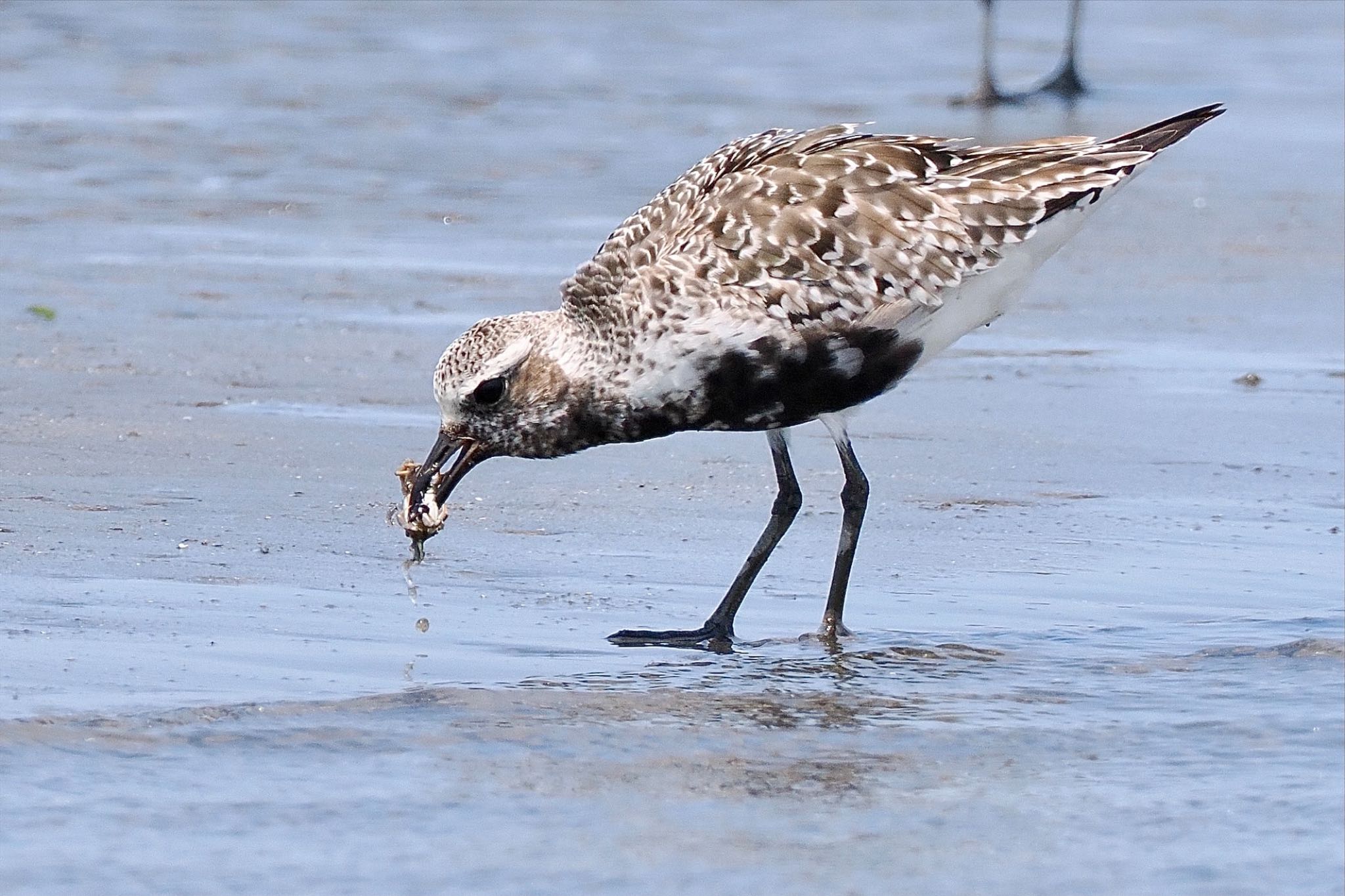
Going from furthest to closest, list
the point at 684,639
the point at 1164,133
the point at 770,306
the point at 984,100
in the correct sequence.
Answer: the point at 984,100, the point at 1164,133, the point at 770,306, the point at 684,639

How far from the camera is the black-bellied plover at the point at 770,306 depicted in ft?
23.7

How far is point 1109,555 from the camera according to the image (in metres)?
8.17

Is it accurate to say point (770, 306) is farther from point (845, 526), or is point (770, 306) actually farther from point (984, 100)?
point (984, 100)

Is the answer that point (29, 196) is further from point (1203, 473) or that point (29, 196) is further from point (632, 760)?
point (632, 760)

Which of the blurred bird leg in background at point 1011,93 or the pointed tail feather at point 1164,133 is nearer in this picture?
the pointed tail feather at point 1164,133

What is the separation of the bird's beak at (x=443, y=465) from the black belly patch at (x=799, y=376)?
0.72 meters

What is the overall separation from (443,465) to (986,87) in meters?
15.3

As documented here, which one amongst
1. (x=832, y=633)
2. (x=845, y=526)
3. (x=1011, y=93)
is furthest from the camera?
(x=1011, y=93)

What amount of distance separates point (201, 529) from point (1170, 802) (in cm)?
375

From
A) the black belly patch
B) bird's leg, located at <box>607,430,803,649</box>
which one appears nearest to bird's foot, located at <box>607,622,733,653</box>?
bird's leg, located at <box>607,430,803,649</box>

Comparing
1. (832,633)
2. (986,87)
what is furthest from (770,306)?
(986,87)

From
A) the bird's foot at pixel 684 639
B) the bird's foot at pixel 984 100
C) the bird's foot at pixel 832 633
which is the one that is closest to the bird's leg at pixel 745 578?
the bird's foot at pixel 684 639

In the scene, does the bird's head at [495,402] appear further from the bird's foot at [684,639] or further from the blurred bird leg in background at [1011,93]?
the blurred bird leg in background at [1011,93]

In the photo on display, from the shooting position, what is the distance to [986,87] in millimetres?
21891
